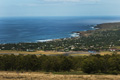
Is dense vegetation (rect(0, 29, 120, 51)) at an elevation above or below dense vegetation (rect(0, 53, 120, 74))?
below

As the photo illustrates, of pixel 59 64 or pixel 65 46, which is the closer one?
pixel 59 64

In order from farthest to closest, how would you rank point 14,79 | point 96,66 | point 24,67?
point 24,67, point 96,66, point 14,79

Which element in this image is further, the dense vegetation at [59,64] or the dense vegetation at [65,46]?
the dense vegetation at [65,46]

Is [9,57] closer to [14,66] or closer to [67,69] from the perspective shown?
[14,66]

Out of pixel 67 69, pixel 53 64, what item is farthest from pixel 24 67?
pixel 67 69

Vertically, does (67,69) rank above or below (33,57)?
below

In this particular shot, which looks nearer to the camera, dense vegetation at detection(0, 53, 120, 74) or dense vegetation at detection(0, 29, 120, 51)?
dense vegetation at detection(0, 53, 120, 74)

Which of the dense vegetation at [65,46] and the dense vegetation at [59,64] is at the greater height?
the dense vegetation at [59,64]

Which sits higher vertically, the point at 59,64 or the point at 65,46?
the point at 59,64
